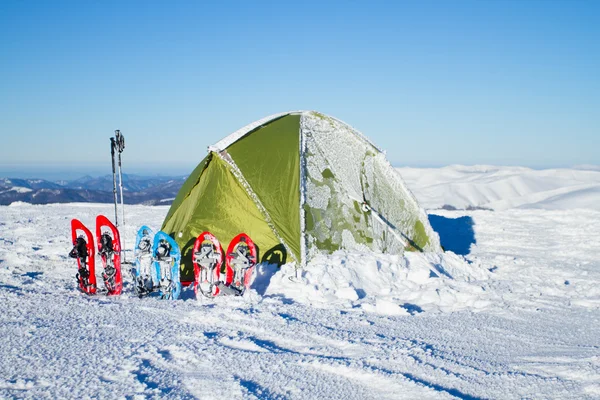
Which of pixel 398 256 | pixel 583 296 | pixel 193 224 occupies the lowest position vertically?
pixel 583 296

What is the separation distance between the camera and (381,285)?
7719mm

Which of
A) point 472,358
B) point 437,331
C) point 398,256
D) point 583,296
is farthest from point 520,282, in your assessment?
point 472,358

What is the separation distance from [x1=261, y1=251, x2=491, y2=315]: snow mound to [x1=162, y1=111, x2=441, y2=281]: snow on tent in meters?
0.47

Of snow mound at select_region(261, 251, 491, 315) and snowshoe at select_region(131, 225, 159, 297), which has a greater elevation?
snowshoe at select_region(131, 225, 159, 297)

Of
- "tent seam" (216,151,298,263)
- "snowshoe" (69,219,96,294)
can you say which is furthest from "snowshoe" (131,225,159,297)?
"tent seam" (216,151,298,263)

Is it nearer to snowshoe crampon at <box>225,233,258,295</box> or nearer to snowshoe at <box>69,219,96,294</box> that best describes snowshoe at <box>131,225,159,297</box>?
snowshoe at <box>69,219,96,294</box>

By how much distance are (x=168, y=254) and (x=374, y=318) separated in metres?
3.32

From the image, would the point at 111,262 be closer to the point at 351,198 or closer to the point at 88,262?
the point at 88,262

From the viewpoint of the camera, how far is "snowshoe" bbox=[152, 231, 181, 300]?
6.93 metres

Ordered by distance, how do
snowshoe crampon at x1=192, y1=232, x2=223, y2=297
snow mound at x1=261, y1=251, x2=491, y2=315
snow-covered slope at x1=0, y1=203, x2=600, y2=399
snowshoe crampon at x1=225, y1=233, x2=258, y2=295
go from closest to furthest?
snow-covered slope at x1=0, y1=203, x2=600, y2=399 < snow mound at x1=261, y1=251, x2=491, y2=315 < snowshoe crampon at x1=192, y1=232, x2=223, y2=297 < snowshoe crampon at x1=225, y1=233, x2=258, y2=295

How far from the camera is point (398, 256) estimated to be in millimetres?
8617

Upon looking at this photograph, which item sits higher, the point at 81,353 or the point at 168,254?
the point at 168,254

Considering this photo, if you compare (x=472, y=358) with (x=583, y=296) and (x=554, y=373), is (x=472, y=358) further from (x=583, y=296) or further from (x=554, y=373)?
(x=583, y=296)

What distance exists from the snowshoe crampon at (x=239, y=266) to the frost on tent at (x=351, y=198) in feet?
4.20
